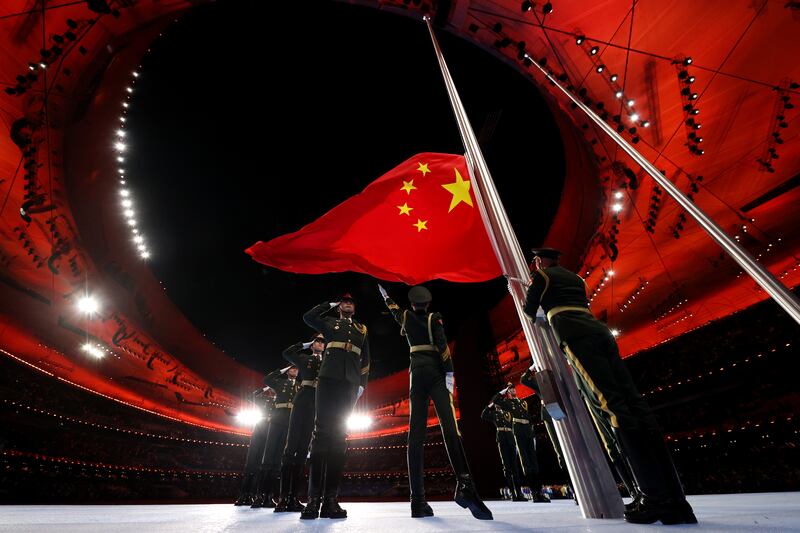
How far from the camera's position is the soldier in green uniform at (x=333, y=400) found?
2.58 m

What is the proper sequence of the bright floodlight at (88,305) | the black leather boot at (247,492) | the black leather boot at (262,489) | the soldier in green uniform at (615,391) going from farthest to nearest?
the bright floodlight at (88,305)
the black leather boot at (247,492)
the black leather boot at (262,489)
the soldier in green uniform at (615,391)

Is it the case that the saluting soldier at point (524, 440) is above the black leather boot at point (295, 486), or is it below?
above

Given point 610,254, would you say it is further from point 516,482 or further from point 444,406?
point 444,406

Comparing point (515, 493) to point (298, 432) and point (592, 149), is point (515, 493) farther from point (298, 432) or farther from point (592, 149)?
point (592, 149)

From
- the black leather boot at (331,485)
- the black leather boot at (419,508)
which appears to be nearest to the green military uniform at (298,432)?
the black leather boot at (331,485)

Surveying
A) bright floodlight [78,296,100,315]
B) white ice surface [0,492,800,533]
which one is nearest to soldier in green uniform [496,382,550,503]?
white ice surface [0,492,800,533]

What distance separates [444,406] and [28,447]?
13.4 metres

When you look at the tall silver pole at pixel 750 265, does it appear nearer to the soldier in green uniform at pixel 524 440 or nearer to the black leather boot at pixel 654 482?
the black leather boot at pixel 654 482

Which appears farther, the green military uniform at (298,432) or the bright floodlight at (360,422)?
the bright floodlight at (360,422)

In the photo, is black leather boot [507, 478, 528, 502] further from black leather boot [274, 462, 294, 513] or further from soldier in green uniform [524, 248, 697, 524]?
soldier in green uniform [524, 248, 697, 524]

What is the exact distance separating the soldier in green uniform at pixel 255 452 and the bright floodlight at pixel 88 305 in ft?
26.7

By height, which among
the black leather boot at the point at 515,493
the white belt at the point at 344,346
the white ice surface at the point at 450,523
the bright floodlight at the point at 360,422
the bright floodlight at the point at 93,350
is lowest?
the white ice surface at the point at 450,523

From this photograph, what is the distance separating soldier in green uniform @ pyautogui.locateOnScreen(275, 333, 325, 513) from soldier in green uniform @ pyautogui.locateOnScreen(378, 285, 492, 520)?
3.76 ft

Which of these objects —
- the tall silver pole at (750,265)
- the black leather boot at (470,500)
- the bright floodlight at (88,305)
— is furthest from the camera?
the bright floodlight at (88,305)
